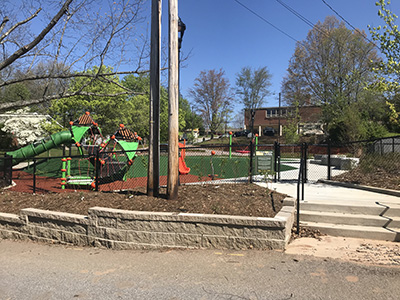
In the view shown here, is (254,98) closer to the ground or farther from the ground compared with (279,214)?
farther from the ground

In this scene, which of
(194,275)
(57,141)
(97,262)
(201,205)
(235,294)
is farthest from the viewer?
(57,141)

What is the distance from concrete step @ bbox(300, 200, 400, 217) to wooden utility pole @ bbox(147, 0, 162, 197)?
294 centimetres

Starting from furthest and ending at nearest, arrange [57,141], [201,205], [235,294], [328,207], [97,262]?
[57,141] < [328,207] < [201,205] < [97,262] < [235,294]

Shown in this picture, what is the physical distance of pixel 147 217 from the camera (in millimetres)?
4574

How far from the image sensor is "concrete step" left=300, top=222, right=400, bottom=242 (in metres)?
4.62

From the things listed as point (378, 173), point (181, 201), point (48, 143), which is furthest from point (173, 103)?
point (48, 143)

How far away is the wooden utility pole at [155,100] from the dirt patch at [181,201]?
0.37 m

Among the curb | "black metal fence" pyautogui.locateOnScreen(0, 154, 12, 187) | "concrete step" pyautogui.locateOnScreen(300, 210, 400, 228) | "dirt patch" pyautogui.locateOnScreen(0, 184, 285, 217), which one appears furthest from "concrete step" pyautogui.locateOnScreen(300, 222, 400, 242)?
"black metal fence" pyautogui.locateOnScreen(0, 154, 12, 187)

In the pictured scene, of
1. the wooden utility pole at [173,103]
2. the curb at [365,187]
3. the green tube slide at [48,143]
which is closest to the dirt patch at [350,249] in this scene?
the wooden utility pole at [173,103]

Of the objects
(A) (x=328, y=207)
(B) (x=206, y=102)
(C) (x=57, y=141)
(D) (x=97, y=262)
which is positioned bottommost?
(D) (x=97, y=262)

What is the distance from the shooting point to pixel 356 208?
5406 millimetres

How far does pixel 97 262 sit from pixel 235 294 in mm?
2074

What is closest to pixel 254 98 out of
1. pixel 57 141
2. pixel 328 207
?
pixel 57 141

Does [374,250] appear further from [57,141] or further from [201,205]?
[57,141]
